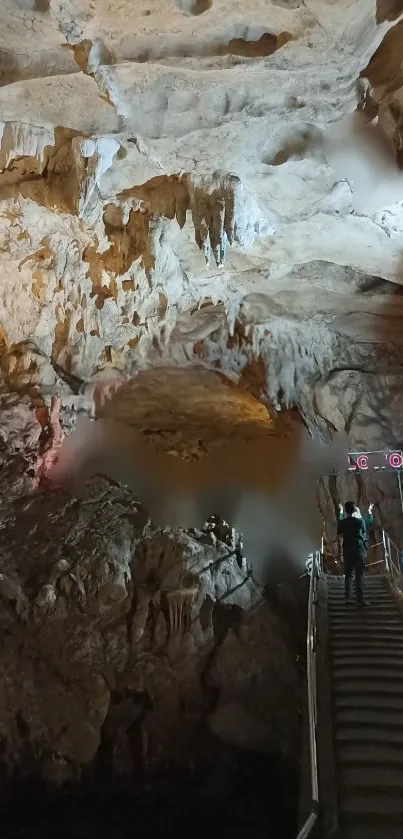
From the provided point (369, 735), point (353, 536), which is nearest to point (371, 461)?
point (353, 536)

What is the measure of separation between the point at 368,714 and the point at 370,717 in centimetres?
4

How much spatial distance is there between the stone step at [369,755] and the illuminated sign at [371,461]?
21.5 feet

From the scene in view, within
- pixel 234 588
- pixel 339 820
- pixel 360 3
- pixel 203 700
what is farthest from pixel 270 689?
pixel 360 3

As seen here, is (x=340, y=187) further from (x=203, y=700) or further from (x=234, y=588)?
(x=203, y=700)

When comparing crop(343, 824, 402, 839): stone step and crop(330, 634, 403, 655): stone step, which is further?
crop(330, 634, 403, 655): stone step

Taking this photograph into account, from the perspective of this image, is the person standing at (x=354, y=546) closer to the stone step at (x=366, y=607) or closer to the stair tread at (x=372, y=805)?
the stone step at (x=366, y=607)

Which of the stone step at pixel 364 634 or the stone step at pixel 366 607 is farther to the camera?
the stone step at pixel 366 607

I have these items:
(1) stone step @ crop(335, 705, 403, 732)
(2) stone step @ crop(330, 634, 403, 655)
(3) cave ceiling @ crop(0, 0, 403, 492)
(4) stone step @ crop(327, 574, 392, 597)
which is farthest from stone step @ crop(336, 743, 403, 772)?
(3) cave ceiling @ crop(0, 0, 403, 492)

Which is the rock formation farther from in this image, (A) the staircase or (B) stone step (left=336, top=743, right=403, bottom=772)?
(B) stone step (left=336, top=743, right=403, bottom=772)

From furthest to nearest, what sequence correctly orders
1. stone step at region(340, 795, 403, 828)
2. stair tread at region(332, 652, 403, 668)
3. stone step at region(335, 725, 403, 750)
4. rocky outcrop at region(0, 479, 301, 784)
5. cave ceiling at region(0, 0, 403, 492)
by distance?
rocky outcrop at region(0, 479, 301, 784), stair tread at region(332, 652, 403, 668), stone step at region(335, 725, 403, 750), stone step at region(340, 795, 403, 828), cave ceiling at region(0, 0, 403, 492)

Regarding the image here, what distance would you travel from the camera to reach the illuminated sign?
11461 millimetres

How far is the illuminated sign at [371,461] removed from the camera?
1146cm

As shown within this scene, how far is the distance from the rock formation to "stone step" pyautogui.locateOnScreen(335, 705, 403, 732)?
1584mm

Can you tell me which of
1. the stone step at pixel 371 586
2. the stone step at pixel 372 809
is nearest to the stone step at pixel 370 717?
the stone step at pixel 372 809
